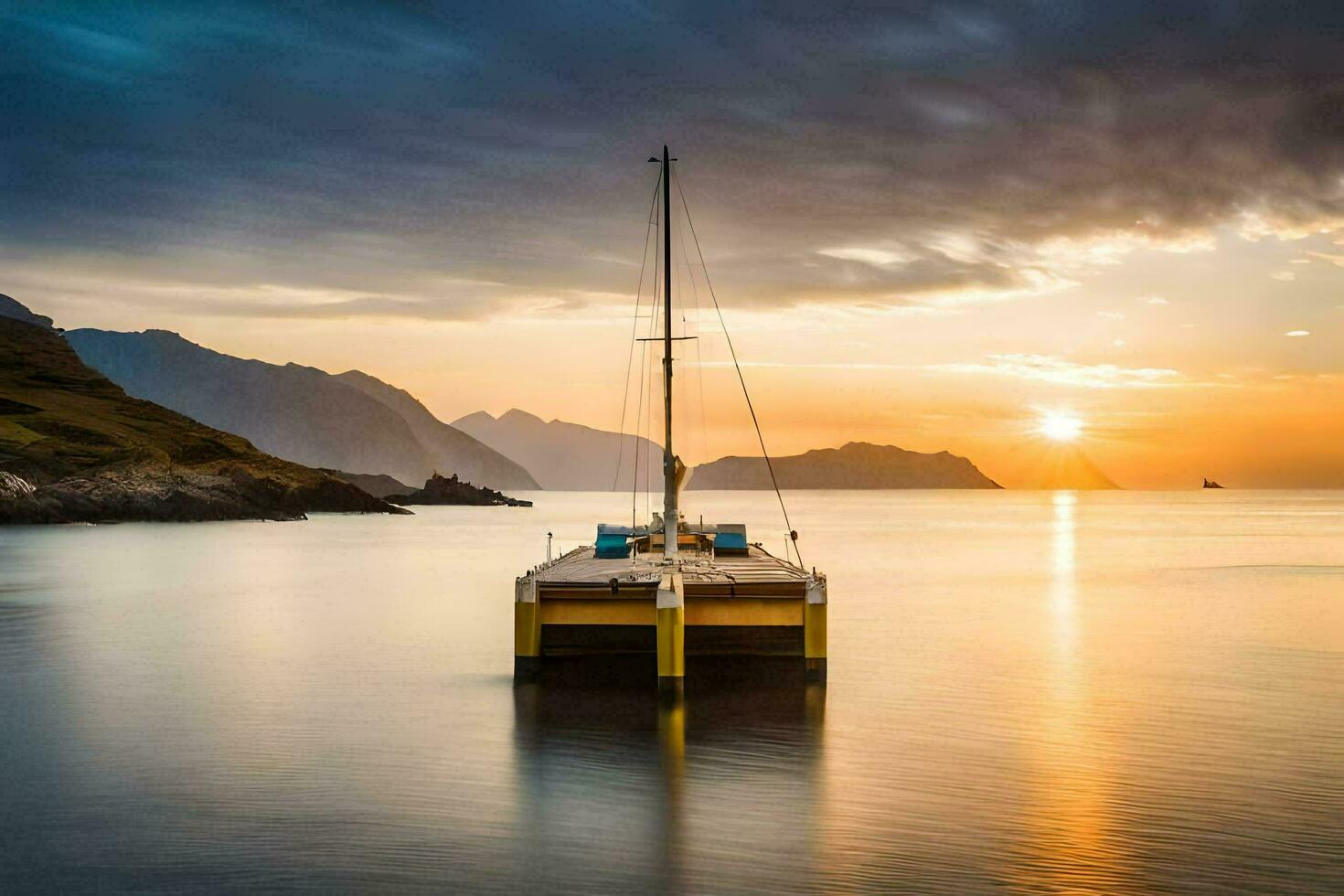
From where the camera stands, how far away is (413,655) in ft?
96.3

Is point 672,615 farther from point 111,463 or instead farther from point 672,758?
point 111,463

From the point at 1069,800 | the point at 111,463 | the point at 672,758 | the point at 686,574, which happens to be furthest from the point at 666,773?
the point at 111,463

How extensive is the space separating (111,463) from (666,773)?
12979cm

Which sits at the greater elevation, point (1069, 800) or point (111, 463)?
point (111, 463)

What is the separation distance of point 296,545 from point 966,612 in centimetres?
5620

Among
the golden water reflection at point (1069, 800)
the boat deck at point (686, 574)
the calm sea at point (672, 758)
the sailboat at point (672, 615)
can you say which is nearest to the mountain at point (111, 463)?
the calm sea at point (672, 758)

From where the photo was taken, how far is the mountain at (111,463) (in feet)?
383

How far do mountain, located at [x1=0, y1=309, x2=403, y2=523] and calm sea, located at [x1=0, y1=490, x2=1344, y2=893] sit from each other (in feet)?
277

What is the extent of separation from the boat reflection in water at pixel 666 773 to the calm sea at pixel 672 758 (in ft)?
0.23

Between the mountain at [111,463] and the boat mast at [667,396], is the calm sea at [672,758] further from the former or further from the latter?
the mountain at [111,463]

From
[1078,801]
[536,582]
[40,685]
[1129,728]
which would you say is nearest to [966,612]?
[1129,728]

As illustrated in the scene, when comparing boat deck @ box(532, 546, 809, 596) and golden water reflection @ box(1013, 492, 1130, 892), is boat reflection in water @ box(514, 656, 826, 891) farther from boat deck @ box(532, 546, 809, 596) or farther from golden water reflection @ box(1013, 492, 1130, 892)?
golden water reflection @ box(1013, 492, 1130, 892)

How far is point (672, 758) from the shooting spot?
17.1 m

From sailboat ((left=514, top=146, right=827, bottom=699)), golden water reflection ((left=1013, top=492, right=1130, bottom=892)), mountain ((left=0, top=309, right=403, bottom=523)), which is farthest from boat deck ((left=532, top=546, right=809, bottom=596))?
mountain ((left=0, top=309, right=403, bottom=523))
